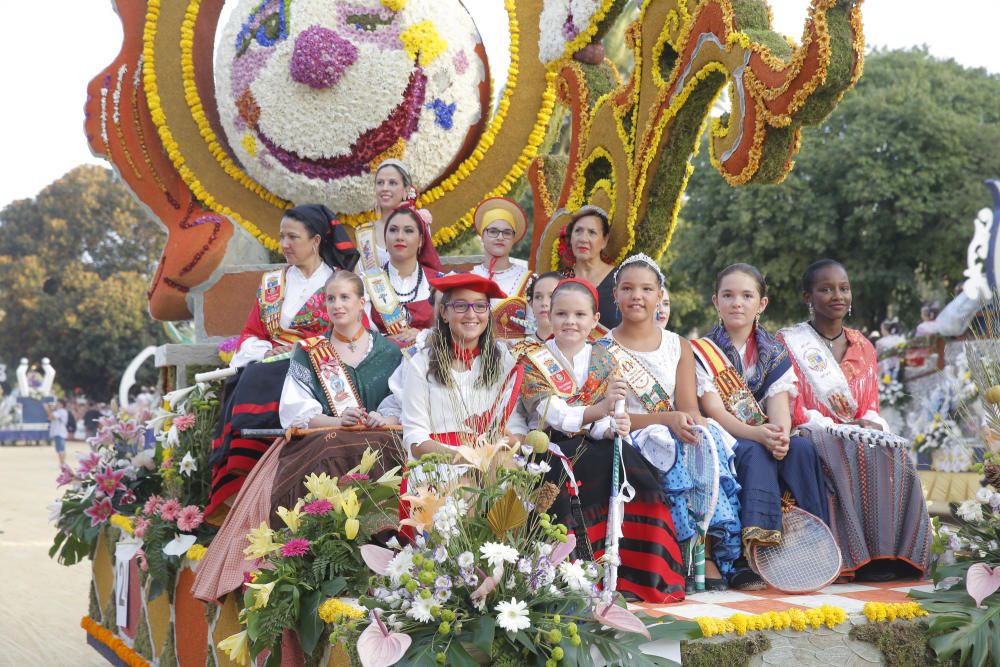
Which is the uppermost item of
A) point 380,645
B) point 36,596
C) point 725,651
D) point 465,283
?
point 465,283

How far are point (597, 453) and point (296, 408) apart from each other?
1434 mm

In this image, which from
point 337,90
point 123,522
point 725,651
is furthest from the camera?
point 337,90

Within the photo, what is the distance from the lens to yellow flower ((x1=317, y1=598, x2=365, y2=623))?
359 cm

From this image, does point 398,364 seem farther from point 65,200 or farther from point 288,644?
point 65,200

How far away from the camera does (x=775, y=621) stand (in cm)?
379

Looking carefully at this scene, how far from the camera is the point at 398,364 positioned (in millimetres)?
5062

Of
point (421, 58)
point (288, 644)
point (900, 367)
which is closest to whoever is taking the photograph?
point (288, 644)

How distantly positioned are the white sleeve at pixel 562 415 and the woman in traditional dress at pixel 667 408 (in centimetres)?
12

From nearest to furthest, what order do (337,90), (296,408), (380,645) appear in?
(380,645) → (296,408) → (337,90)

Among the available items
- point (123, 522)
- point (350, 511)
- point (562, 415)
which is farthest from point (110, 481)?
point (562, 415)

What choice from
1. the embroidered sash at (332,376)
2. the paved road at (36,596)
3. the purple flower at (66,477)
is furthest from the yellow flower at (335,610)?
the purple flower at (66,477)

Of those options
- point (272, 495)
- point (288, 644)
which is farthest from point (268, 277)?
point (288, 644)

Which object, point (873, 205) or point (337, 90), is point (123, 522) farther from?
point (873, 205)

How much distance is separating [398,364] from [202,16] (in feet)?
12.3
